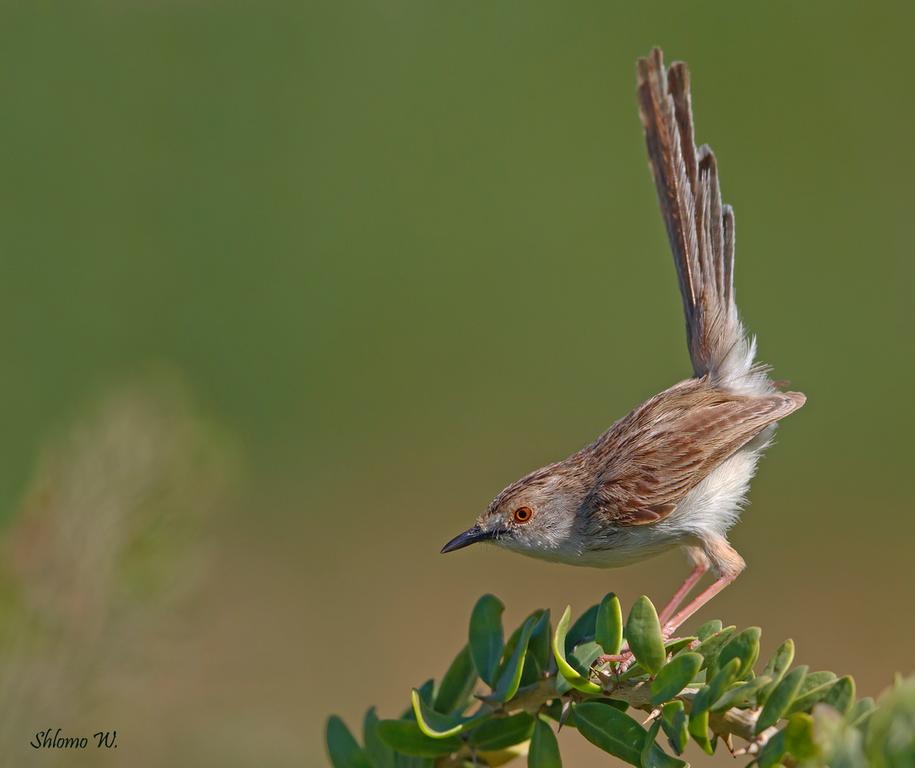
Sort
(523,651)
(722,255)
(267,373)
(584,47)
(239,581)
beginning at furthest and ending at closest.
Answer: (584,47)
(267,373)
(239,581)
(722,255)
(523,651)

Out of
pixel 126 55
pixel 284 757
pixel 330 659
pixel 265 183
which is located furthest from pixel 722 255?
pixel 126 55

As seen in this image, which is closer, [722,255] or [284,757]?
[284,757]

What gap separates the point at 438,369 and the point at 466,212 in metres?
1.16

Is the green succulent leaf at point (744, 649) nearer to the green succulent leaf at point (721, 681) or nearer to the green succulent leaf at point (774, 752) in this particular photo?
the green succulent leaf at point (721, 681)

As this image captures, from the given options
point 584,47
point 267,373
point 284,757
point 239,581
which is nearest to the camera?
point 284,757

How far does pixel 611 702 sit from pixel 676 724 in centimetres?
30

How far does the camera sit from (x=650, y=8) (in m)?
7.78

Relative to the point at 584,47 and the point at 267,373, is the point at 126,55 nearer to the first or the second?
the point at 267,373

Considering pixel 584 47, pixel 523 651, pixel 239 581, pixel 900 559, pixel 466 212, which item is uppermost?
pixel 584 47

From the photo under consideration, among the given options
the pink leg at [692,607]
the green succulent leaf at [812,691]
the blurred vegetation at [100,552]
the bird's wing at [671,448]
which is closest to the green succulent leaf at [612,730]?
the green succulent leaf at [812,691]

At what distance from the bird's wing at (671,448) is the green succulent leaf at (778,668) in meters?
1.79

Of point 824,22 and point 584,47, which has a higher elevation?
point 584,47

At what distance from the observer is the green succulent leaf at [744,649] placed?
140 cm

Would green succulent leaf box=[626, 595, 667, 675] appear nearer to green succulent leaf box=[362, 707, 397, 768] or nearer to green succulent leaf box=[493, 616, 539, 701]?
green succulent leaf box=[493, 616, 539, 701]
